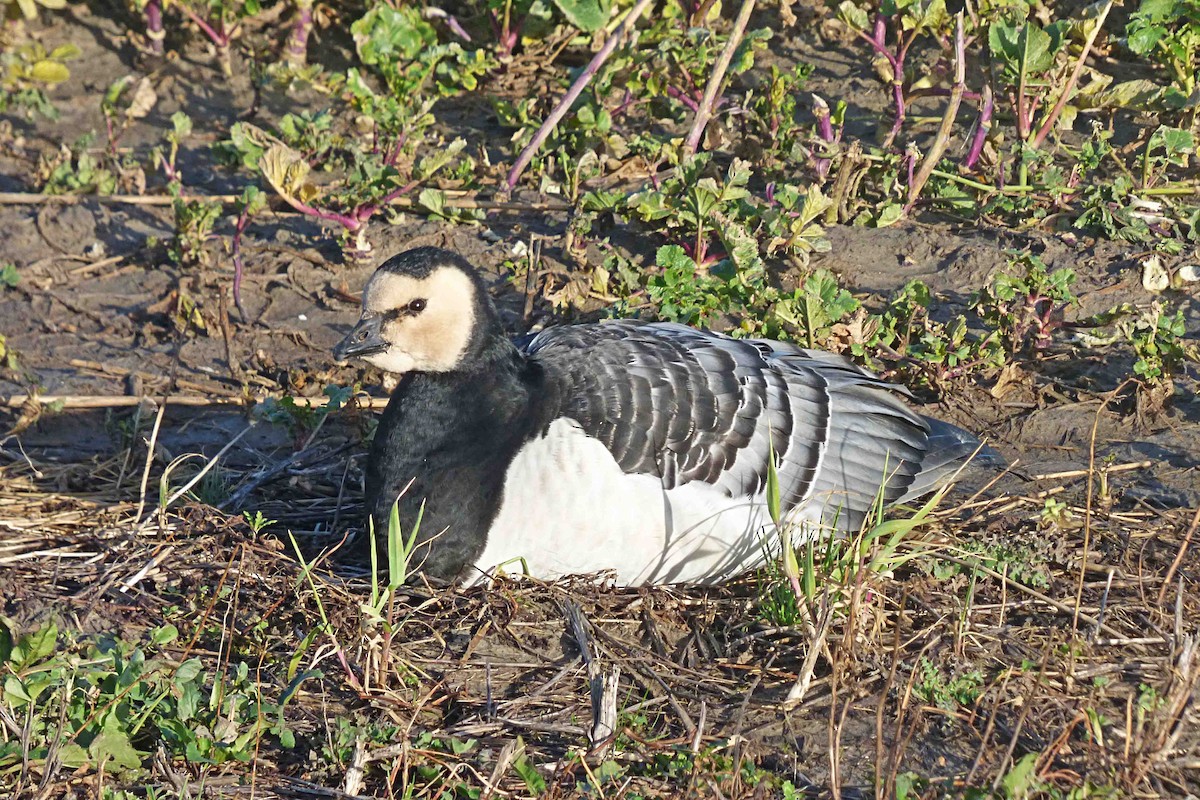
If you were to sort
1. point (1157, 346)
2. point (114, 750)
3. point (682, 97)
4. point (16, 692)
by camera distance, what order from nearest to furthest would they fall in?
point (114, 750) → point (16, 692) → point (1157, 346) → point (682, 97)

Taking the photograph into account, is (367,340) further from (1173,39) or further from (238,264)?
(1173,39)

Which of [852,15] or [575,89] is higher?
[852,15]

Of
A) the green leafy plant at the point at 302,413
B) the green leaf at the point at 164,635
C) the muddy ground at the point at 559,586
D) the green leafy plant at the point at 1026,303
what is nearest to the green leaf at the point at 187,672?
the green leaf at the point at 164,635

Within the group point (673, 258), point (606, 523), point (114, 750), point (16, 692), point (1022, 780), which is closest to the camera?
point (1022, 780)

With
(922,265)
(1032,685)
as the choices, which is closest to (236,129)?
(922,265)

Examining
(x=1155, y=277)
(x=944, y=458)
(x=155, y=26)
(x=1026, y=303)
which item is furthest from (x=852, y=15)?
(x=155, y=26)

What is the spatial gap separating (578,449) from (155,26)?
579 centimetres

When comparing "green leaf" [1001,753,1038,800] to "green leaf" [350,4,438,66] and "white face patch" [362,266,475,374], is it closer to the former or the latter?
"white face patch" [362,266,475,374]

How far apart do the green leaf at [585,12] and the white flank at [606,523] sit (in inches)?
140

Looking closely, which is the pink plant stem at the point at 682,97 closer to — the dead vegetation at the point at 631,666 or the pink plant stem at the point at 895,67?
the pink plant stem at the point at 895,67

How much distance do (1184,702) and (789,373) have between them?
6.85ft

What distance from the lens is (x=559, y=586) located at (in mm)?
4953

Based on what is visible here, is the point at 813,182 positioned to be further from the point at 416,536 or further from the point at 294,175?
the point at 416,536

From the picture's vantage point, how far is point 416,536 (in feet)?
16.2
